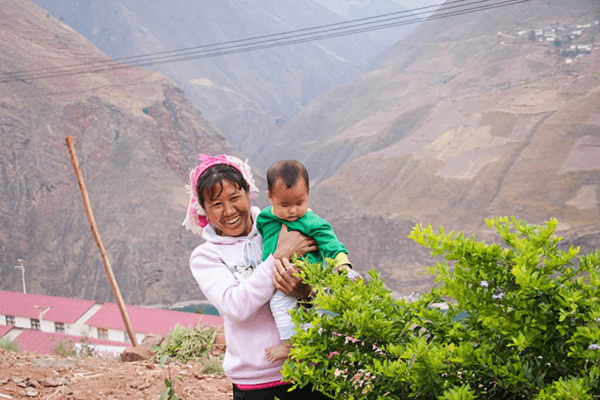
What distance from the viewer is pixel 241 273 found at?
72.6 inches

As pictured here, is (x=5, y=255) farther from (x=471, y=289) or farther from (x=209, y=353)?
(x=471, y=289)

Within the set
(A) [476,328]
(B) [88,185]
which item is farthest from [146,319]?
(B) [88,185]

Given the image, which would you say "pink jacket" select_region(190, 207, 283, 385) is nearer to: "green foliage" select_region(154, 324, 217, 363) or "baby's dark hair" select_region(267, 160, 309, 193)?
"baby's dark hair" select_region(267, 160, 309, 193)

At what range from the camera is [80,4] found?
80375mm

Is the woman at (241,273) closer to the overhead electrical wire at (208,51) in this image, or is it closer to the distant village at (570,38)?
the overhead electrical wire at (208,51)

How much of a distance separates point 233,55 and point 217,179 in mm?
86752

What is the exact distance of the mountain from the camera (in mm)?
74938

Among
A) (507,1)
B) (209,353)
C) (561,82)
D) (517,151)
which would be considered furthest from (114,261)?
(507,1)

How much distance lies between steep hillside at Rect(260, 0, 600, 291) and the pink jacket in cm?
3084

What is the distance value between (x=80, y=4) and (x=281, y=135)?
37.0m

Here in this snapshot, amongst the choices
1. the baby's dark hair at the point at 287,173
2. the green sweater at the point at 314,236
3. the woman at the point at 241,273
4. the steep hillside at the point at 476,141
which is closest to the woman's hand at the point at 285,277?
the woman at the point at 241,273

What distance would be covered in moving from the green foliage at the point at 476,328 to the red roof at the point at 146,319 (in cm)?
1719

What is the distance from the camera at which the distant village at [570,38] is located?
4788cm

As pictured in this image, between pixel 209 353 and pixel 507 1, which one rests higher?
pixel 507 1
